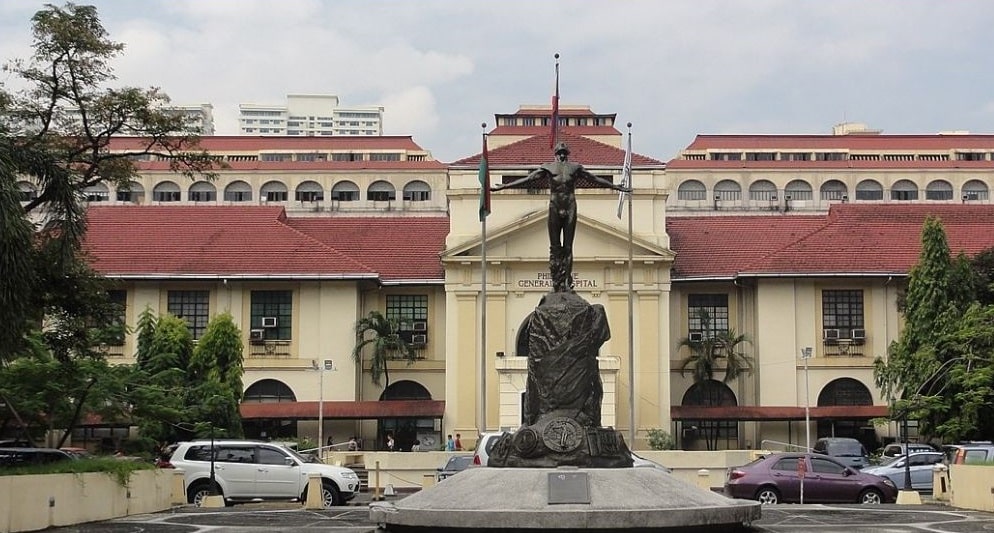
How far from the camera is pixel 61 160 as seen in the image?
81.6 feet

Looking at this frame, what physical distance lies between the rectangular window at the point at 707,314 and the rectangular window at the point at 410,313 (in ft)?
35.8

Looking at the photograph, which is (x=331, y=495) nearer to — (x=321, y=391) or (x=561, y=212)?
(x=561, y=212)

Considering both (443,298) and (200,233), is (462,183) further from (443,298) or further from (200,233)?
(200,233)

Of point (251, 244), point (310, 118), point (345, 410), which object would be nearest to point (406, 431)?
point (345, 410)

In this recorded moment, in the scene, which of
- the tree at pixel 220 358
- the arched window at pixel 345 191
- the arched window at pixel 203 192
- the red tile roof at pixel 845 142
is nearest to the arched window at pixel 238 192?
the arched window at pixel 203 192

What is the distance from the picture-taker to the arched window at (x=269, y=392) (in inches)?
2110

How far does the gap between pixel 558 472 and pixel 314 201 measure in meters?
83.4

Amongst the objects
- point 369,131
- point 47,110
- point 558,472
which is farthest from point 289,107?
point 558,472

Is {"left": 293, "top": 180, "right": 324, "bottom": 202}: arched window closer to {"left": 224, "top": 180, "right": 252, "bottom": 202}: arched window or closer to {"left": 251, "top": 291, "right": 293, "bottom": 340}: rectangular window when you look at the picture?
{"left": 224, "top": 180, "right": 252, "bottom": 202}: arched window

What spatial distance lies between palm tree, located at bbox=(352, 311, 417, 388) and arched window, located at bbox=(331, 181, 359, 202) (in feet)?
152

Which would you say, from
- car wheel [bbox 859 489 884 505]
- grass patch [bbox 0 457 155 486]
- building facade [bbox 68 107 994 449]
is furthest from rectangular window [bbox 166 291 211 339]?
car wheel [bbox 859 489 884 505]

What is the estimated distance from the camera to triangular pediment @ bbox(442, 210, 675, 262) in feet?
171

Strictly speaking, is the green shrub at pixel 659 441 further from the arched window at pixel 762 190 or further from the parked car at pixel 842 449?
the arched window at pixel 762 190

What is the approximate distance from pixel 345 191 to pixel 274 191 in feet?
17.8
